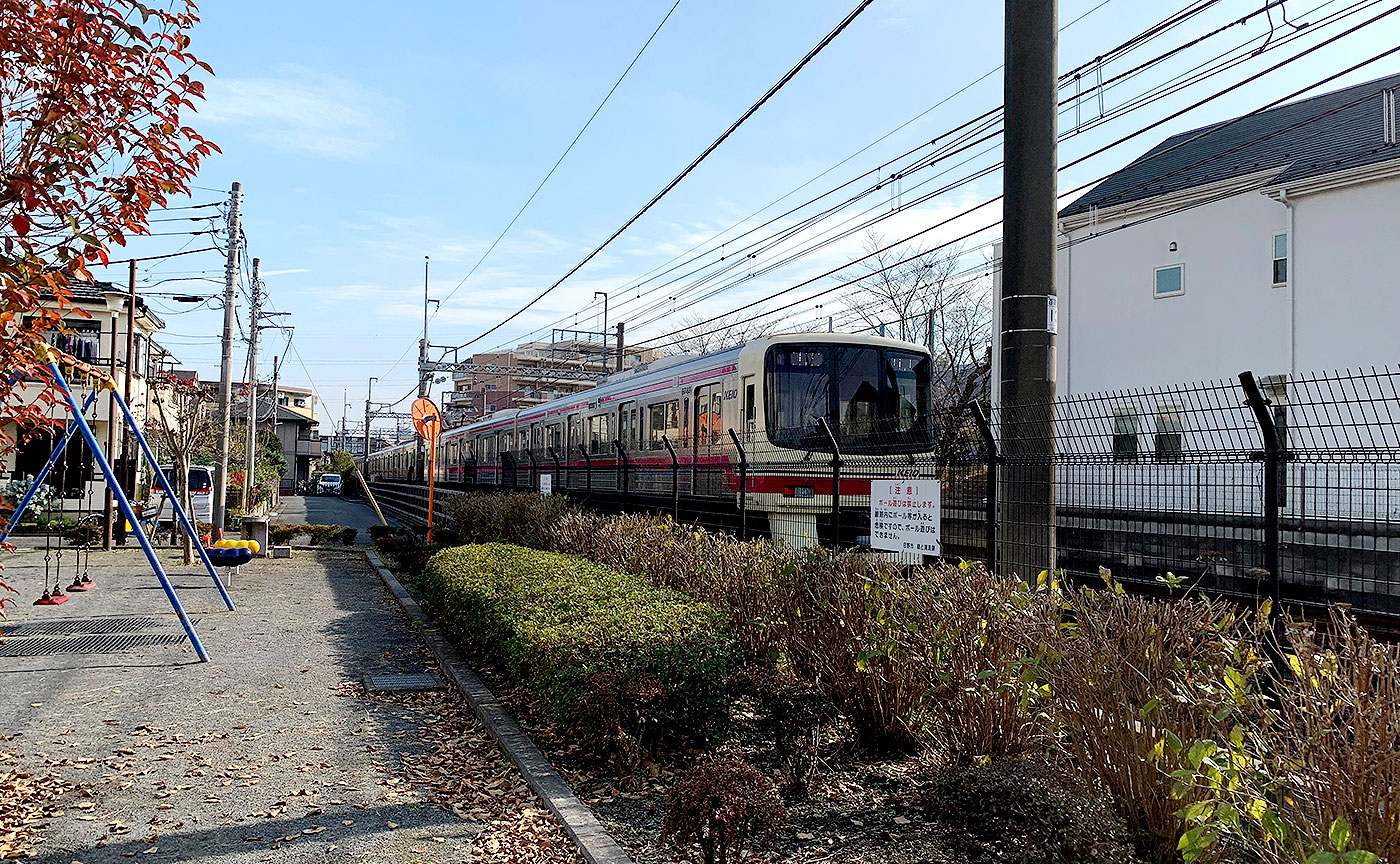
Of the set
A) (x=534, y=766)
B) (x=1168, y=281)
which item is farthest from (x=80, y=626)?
(x=1168, y=281)

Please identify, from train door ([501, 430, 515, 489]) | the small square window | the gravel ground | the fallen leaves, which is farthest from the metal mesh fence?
the small square window

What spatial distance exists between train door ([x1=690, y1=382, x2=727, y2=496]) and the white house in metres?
8.41

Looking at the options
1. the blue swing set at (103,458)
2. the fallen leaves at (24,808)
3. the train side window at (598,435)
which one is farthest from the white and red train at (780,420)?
the fallen leaves at (24,808)

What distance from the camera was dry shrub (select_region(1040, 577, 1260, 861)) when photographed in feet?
10.9

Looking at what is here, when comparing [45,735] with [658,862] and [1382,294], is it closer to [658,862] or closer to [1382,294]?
[658,862]

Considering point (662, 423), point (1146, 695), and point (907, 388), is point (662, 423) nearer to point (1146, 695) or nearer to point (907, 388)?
point (907, 388)

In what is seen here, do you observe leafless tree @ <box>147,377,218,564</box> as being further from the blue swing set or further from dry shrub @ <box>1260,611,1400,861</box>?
dry shrub @ <box>1260,611,1400,861</box>

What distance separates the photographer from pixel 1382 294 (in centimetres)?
1777

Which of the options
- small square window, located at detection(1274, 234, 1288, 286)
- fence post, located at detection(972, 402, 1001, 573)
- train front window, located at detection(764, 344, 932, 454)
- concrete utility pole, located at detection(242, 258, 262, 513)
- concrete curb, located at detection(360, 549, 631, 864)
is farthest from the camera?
concrete utility pole, located at detection(242, 258, 262, 513)

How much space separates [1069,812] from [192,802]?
3.99 metres

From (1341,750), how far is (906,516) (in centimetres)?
408

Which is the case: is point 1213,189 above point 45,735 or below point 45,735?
above

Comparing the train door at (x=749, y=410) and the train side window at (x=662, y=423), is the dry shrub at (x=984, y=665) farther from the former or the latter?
the train side window at (x=662, y=423)

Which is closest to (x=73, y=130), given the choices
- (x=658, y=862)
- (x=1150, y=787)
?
(x=658, y=862)
